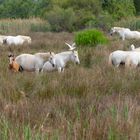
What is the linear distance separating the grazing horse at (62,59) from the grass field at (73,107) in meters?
1.93

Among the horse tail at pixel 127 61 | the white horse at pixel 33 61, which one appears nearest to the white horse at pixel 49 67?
the white horse at pixel 33 61

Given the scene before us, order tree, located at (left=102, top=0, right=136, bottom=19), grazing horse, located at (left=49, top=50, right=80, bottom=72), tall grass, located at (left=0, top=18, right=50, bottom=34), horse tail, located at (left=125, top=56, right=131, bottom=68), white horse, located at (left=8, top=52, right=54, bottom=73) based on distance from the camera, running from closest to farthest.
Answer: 1. horse tail, located at (left=125, top=56, right=131, bottom=68)
2. grazing horse, located at (left=49, top=50, right=80, bottom=72)
3. white horse, located at (left=8, top=52, right=54, bottom=73)
4. tall grass, located at (left=0, top=18, right=50, bottom=34)
5. tree, located at (left=102, top=0, right=136, bottom=19)

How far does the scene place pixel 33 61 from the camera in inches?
511

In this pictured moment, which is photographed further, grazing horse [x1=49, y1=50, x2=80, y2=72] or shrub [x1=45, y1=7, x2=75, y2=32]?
shrub [x1=45, y1=7, x2=75, y2=32]

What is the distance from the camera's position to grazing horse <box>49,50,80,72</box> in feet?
41.3

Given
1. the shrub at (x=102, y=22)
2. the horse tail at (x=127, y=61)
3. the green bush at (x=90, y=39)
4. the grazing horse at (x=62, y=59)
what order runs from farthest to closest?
the shrub at (x=102, y=22)
the green bush at (x=90, y=39)
the grazing horse at (x=62, y=59)
the horse tail at (x=127, y=61)

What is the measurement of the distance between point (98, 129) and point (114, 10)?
36.2 m

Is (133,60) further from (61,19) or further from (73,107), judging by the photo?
(61,19)

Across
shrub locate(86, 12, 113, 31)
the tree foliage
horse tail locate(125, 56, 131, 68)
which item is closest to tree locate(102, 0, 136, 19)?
the tree foliage

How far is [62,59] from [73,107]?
6828mm

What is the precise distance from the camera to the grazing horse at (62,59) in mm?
12598

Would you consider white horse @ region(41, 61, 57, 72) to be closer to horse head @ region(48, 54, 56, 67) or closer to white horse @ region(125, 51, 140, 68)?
horse head @ region(48, 54, 56, 67)

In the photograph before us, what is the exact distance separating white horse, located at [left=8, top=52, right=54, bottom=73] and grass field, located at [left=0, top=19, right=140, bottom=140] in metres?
1.97

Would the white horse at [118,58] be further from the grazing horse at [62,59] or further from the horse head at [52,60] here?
the horse head at [52,60]
